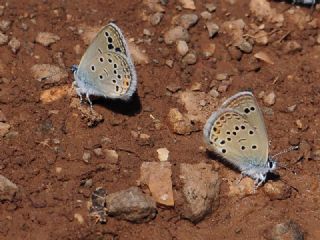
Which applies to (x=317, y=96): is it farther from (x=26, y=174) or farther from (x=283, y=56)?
(x=26, y=174)

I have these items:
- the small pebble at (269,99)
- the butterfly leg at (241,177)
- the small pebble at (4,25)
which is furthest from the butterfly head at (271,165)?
the small pebble at (4,25)

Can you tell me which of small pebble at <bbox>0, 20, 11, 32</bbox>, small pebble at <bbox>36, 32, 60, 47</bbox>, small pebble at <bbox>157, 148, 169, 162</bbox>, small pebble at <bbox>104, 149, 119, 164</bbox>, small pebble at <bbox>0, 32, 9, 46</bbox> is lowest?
small pebble at <bbox>157, 148, 169, 162</bbox>

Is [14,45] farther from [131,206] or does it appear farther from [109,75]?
[131,206]

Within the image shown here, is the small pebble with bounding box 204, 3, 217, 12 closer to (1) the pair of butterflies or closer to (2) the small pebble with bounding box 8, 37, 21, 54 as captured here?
(1) the pair of butterflies

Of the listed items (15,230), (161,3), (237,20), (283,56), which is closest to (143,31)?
(161,3)

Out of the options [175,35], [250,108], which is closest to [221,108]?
[250,108]

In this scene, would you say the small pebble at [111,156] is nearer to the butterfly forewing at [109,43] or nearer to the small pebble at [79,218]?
the small pebble at [79,218]

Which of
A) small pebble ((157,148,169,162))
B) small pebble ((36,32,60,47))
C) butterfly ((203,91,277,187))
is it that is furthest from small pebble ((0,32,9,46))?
butterfly ((203,91,277,187))

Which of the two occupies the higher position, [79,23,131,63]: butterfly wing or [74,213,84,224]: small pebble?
[79,23,131,63]: butterfly wing

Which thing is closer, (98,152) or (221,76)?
(98,152)
